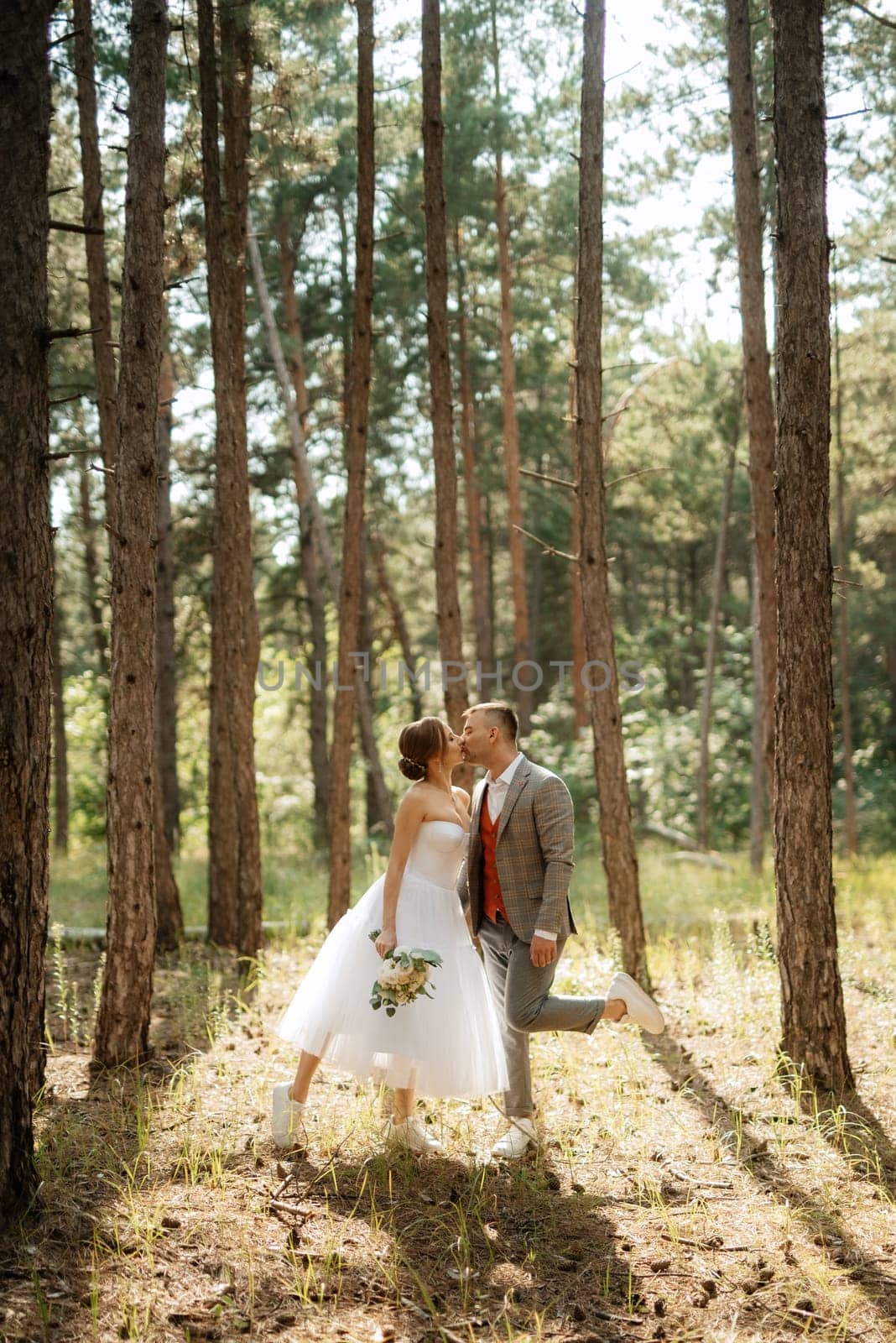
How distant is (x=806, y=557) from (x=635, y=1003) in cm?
255

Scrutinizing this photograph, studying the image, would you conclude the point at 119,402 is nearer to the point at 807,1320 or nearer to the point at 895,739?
the point at 807,1320

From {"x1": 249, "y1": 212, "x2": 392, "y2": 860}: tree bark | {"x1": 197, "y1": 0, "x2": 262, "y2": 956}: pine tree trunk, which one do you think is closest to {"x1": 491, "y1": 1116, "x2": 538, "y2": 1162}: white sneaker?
{"x1": 197, "y1": 0, "x2": 262, "y2": 956}: pine tree trunk

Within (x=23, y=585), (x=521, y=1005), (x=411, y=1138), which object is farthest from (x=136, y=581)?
(x=411, y=1138)

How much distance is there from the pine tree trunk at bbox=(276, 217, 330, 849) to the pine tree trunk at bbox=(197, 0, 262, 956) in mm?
6521

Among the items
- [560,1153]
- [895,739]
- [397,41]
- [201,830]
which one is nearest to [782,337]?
[560,1153]

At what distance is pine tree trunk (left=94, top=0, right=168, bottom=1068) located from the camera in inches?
253

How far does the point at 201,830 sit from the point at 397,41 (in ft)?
82.6

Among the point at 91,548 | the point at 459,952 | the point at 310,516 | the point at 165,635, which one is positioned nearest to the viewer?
the point at 459,952

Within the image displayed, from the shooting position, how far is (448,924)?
5414 millimetres

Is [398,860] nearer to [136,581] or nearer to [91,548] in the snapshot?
[136,581]

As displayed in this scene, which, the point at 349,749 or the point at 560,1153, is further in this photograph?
the point at 349,749

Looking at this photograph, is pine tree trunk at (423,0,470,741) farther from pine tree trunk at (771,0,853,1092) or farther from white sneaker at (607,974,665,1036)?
white sneaker at (607,974,665,1036)

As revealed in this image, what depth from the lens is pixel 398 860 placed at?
528 cm

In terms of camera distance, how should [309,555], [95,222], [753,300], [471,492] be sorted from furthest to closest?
[471,492] → [309,555] → [753,300] → [95,222]
